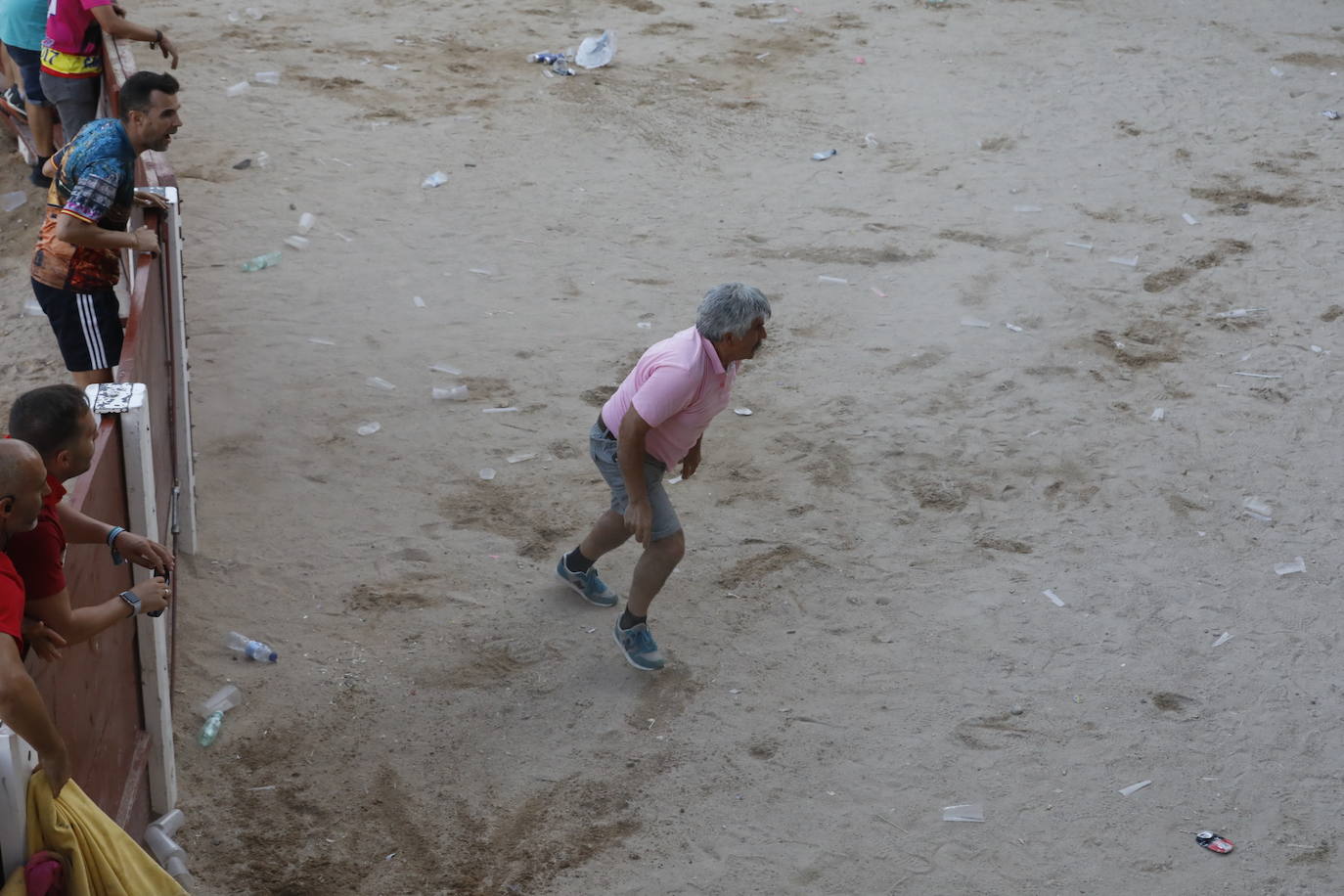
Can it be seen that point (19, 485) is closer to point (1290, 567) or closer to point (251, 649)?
point (251, 649)

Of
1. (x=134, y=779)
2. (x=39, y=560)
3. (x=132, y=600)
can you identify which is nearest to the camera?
(x=39, y=560)

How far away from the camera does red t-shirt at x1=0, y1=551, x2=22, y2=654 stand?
254 centimetres

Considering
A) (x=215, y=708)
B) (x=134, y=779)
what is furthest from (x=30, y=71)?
(x=134, y=779)

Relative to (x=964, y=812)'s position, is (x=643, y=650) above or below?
above

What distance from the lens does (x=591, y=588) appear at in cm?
525

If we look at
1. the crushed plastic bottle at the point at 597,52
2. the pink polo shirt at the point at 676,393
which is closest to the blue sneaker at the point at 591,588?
the pink polo shirt at the point at 676,393

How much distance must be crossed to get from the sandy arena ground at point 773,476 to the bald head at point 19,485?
160 cm

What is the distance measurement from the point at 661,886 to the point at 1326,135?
30.2 feet

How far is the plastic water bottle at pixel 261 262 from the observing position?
7738 millimetres

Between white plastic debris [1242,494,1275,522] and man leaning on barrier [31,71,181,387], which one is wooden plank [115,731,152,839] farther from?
white plastic debris [1242,494,1275,522]

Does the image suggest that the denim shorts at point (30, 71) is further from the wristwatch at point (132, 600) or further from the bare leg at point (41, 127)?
the wristwatch at point (132, 600)

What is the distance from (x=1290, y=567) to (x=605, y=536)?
119 inches

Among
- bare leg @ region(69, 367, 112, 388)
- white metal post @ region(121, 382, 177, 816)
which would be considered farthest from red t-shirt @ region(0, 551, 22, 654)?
bare leg @ region(69, 367, 112, 388)

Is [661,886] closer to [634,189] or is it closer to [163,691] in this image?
[163,691]
